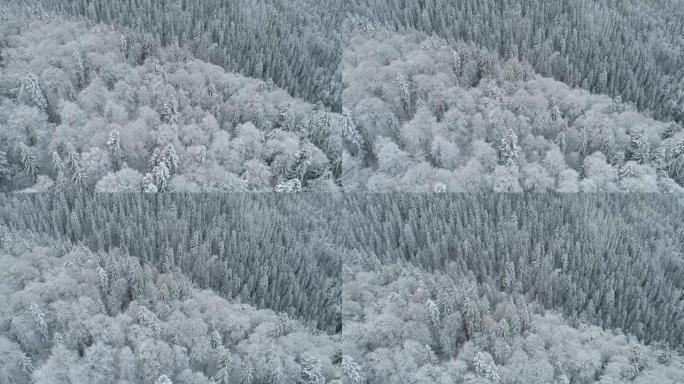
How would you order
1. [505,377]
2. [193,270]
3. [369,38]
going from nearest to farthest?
[505,377] → [193,270] → [369,38]

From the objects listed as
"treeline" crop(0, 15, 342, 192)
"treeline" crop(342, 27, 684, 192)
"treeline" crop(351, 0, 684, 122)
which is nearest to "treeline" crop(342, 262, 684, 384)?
"treeline" crop(342, 27, 684, 192)

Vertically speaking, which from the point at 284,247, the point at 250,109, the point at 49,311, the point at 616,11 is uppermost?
the point at 616,11

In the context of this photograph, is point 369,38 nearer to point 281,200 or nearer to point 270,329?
point 281,200

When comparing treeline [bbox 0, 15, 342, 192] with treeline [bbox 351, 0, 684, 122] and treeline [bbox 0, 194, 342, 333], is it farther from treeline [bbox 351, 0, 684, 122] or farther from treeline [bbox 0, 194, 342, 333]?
treeline [bbox 351, 0, 684, 122]

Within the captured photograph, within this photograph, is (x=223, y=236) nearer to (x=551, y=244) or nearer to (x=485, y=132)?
(x=485, y=132)

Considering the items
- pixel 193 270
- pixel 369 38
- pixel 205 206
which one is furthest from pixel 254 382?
pixel 369 38

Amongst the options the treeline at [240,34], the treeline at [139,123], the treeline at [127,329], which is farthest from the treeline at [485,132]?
the treeline at [127,329]
